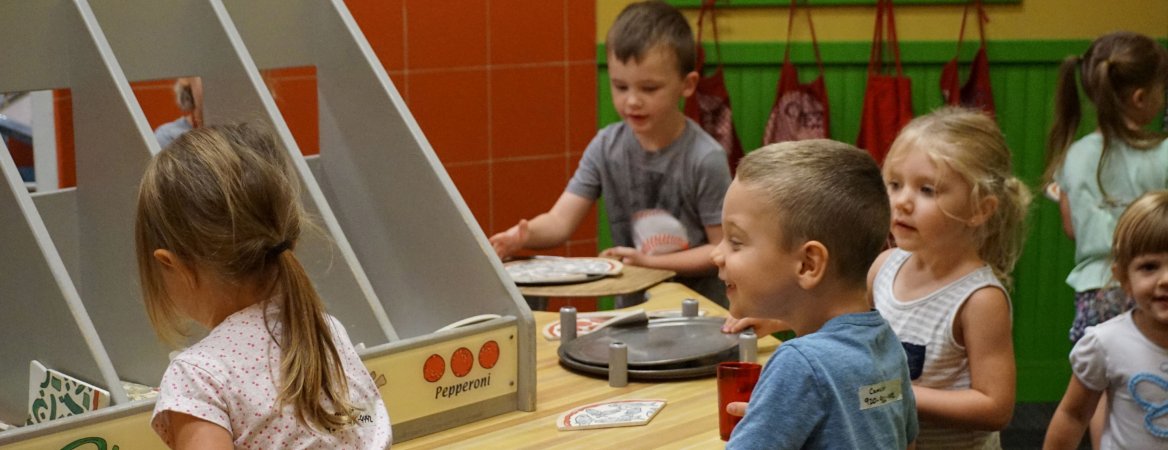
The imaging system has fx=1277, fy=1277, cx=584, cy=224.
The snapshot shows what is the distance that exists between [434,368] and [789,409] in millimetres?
807

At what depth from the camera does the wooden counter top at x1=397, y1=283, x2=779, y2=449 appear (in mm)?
2041

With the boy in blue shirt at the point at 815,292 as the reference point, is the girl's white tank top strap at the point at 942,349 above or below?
below

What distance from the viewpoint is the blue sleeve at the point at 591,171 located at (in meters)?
3.49

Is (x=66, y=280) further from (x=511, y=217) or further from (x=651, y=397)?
(x=511, y=217)

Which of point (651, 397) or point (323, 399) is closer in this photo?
point (323, 399)

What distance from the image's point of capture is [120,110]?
2029 mm

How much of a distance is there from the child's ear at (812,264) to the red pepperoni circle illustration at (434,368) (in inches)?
30.4

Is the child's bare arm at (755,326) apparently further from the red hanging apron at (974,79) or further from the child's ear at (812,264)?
the red hanging apron at (974,79)

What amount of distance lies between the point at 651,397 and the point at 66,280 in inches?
39.2

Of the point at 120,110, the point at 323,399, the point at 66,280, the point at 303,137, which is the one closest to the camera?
the point at 323,399

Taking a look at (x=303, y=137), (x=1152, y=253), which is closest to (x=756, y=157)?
(x=1152, y=253)

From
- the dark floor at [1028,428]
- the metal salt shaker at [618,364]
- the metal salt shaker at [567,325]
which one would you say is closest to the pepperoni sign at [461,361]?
the metal salt shaker at [618,364]

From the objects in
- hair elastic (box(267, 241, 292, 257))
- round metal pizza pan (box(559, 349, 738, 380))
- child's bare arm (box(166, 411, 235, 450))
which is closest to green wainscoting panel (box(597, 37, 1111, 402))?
round metal pizza pan (box(559, 349, 738, 380))

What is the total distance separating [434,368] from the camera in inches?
82.2
